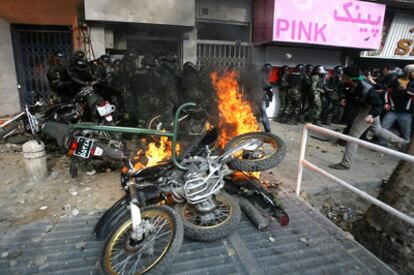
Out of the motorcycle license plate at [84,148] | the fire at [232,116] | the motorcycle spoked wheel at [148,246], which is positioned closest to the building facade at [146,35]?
the fire at [232,116]

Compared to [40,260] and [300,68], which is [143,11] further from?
[40,260]

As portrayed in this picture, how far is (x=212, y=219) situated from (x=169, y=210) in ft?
2.15

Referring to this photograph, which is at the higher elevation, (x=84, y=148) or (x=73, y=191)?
(x=84, y=148)

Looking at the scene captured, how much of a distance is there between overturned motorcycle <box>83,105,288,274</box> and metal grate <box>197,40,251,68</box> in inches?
254

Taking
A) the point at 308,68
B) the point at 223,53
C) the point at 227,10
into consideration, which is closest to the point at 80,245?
the point at 223,53

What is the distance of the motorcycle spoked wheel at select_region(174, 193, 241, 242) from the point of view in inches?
108

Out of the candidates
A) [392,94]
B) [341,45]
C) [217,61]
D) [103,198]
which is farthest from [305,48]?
[103,198]

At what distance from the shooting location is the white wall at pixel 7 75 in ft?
28.3

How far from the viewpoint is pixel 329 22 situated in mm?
8711

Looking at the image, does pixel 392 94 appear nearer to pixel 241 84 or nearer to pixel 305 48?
pixel 241 84

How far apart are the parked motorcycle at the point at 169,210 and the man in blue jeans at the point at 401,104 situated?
14.4 ft

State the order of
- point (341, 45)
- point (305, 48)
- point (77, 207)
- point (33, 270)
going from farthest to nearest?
point (305, 48) → point (341, 45) → point (77, 207) → point (33, 270)

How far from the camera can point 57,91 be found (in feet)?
18.8

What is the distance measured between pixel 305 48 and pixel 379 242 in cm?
831
